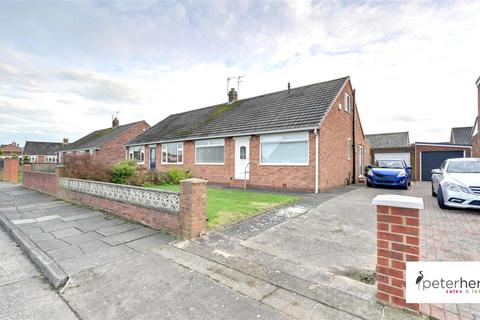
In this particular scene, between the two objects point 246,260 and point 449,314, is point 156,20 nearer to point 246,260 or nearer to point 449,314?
point 246,260

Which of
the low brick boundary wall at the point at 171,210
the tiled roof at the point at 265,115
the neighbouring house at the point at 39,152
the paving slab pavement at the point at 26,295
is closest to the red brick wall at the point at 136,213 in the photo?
the low brick boundary wall at the point at 171,210

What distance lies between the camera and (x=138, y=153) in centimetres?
2162

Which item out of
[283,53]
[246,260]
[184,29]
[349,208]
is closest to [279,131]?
[283,53]

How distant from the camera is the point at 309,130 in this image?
1080 centimetres

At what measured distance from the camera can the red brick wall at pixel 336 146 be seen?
11.2 m

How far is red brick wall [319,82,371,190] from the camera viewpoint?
1120cm

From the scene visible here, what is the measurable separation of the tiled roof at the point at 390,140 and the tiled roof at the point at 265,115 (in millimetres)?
27458

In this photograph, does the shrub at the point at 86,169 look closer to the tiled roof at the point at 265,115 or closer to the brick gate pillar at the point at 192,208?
the tiled roof at the point at 265,115

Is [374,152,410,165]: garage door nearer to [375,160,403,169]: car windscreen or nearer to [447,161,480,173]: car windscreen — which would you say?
[375,160,403,169]: car windscreen

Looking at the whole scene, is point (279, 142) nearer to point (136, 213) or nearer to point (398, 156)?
point (136, 213)

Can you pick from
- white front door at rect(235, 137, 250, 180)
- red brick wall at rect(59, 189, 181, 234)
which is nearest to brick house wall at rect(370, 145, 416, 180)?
white front door at rect(235, 137, 250, 180)

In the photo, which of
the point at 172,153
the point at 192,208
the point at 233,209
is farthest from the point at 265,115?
the point at 192,208

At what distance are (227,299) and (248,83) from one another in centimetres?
2010

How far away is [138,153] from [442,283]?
22.5 meters
